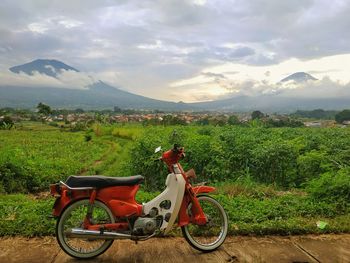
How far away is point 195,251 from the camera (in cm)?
447

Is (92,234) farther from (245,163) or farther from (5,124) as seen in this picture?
(5,124)

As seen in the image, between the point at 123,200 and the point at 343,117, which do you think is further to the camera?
the point at 343,117

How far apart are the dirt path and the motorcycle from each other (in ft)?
0.50

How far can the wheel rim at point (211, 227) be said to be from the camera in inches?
182

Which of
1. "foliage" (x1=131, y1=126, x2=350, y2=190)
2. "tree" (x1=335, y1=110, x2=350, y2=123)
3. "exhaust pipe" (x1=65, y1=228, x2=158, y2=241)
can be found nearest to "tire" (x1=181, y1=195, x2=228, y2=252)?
"exhaust pipe" (x1=65, y1=228, x2=158, y2=241)

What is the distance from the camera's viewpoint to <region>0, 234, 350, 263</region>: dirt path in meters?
4.24

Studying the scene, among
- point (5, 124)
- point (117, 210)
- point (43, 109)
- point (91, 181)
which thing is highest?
point (91, 181)

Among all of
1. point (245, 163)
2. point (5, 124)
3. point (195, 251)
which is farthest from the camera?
point (5, 124)

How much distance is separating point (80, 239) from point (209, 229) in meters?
1.63

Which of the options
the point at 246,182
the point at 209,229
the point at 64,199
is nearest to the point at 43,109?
the point at 246,182

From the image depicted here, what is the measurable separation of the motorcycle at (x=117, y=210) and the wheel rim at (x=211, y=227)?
0.36 feet

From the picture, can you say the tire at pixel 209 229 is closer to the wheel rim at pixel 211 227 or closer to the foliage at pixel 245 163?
the wheel rim at pixel 211 227

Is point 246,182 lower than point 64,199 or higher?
lower

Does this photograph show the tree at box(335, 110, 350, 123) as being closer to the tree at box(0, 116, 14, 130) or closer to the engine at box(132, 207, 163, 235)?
the tree at box(0, 116, 14, 130)
